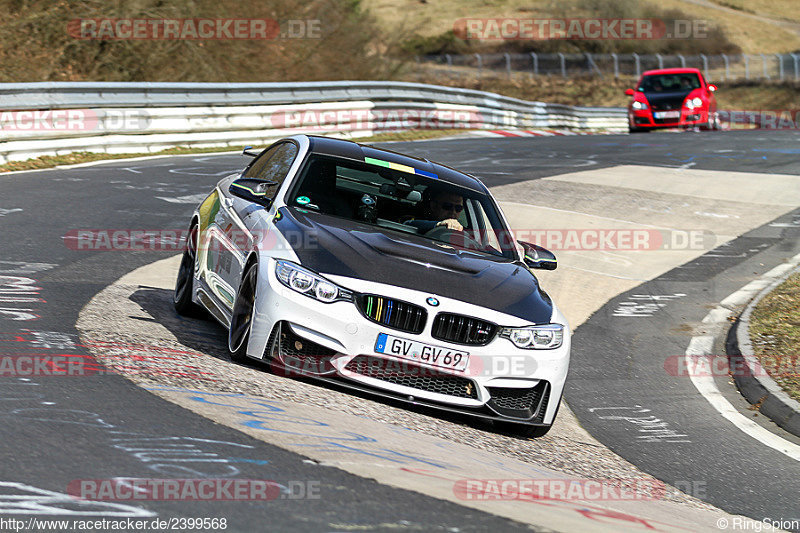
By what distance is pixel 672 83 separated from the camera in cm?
3125

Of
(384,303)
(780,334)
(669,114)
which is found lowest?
(780,334)

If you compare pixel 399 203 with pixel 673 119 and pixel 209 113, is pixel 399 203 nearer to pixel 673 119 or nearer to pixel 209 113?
pixel 209 113

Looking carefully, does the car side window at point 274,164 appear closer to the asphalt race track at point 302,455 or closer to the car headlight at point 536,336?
→ the asphalt race track at point 302,455

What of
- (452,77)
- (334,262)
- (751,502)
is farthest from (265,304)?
(452,77)

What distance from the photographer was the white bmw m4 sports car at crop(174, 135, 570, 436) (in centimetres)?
638

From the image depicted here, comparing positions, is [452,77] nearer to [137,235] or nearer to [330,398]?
[137,235]

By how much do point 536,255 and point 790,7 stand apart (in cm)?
10019

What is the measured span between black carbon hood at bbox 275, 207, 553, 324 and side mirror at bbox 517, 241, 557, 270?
445 millimetres

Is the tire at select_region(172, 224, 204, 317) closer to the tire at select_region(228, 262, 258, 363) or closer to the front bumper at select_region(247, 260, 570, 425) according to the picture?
the tire at select_region(228, 262, 258, 363)

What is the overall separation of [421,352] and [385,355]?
213mm

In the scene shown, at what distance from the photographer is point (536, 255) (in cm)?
799

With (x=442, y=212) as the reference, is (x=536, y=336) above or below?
below

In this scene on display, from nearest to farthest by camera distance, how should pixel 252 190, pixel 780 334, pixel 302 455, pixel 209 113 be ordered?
pixel 302 455 < pixel 252 190 < pixel 780 334 < pixel 209 113

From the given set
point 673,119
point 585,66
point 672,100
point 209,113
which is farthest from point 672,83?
point 585,66
